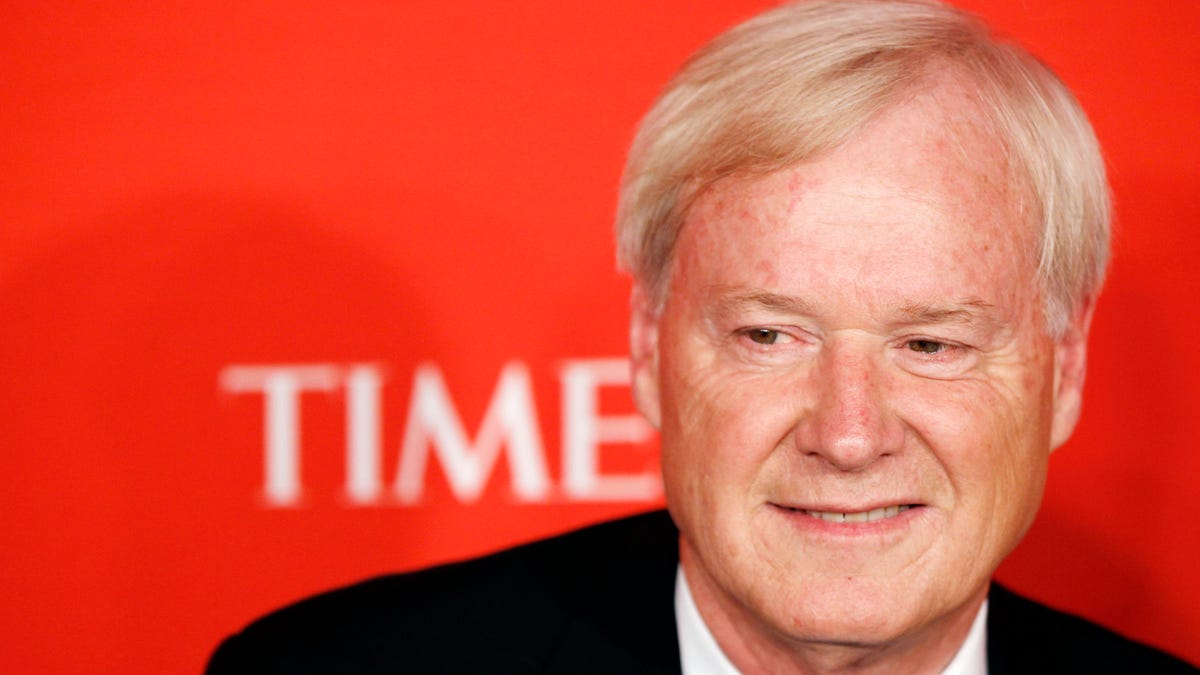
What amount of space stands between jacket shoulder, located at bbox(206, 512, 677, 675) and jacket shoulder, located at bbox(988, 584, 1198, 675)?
438 mm

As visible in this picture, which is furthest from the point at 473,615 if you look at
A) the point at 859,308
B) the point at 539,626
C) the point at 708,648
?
the point at 859,308

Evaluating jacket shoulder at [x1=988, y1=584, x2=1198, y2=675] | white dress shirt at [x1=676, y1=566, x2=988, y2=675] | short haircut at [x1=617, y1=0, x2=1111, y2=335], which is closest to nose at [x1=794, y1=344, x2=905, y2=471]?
short haircut at [x1=617, y1=0, x2=1111, y2=335]

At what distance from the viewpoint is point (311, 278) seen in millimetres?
2133

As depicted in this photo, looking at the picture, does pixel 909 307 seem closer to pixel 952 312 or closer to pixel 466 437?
pixel 952 312

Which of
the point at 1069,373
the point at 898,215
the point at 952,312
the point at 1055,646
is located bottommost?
the point at 1055,646

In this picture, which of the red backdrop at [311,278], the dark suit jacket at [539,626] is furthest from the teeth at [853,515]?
the red backdrop at [311,278]

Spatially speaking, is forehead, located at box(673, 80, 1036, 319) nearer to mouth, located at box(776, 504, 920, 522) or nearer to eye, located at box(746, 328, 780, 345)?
eye, located at box(746, 328, 780, 345)

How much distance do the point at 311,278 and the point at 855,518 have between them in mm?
955

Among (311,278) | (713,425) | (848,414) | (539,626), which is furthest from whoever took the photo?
(311,278)

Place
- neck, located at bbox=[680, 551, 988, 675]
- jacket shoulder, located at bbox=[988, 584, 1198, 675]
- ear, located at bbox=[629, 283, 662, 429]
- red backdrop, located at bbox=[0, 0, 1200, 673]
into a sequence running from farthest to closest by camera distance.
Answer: red backdrop, located at bbox=[0, 0, 1200, 673], jacket shoulder, located at bbox=[988, 584, 1198, 675], ear, located at bbox=[629, 283, 662, 429], neck, located at bbox=[680, 551, 988, 675]

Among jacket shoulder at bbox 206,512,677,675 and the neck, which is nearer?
the neck

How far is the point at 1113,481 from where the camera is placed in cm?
230

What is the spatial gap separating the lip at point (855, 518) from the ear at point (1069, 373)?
0.27 m

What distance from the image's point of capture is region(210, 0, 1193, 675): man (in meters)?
1.50
